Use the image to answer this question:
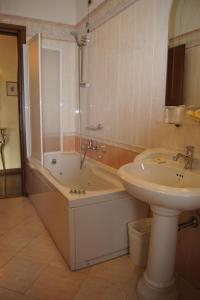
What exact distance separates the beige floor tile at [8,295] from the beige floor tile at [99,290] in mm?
397

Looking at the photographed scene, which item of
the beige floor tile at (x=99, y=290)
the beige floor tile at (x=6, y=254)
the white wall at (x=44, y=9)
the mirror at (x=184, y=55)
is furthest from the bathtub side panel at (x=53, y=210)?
the white wall at (x=44, y=9)

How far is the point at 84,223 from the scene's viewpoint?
1750 millimetres

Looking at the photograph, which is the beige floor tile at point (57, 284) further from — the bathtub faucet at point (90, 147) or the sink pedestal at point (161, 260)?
the bathtub faucet at point (90, 147)

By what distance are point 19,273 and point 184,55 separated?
6.62ft

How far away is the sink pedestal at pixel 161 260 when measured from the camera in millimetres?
1400

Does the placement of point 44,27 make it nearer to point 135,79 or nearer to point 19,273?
point 135,79

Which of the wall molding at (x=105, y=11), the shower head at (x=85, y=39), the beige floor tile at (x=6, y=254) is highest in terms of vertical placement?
the wall molding at (x=105, y=11)

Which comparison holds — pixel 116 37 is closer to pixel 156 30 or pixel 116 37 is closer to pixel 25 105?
pixel 156 30

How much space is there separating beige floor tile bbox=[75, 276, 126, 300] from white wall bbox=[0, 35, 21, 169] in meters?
3.36

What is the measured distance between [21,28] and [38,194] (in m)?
2.07

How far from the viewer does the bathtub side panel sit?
1782 millimetres

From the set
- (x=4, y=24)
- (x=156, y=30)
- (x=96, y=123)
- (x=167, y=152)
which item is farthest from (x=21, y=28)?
(x=167, y=152)

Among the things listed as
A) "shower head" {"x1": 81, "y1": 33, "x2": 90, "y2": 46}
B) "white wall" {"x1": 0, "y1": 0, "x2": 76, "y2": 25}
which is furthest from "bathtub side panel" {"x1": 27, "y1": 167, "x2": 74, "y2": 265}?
"white wall" {"x1": 0, "y1": 0, "x2": 76, "y2": 25}

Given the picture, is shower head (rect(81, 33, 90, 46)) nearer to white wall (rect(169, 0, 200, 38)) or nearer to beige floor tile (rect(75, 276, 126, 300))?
white wall (rect(169, 0, 200, 38))
